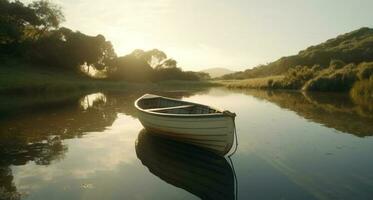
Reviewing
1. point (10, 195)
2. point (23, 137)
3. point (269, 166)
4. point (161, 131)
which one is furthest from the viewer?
point (23, 137)

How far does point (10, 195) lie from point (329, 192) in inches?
383

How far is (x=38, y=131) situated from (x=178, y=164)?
38.4 feet

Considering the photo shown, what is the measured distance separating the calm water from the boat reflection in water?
0.03m

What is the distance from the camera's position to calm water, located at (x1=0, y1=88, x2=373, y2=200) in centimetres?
1016

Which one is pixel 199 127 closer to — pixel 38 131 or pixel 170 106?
pixel 170 106

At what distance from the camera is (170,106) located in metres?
22.1

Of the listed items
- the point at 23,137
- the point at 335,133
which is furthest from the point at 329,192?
the point at 23,137

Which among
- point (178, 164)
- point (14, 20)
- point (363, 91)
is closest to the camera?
point (178, 164)

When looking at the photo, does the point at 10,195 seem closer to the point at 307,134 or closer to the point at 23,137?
the point at 23,137

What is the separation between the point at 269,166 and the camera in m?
12.7

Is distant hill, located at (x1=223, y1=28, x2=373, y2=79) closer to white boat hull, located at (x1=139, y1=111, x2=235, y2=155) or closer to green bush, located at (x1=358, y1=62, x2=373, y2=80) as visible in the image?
green bush, located at (x1=358, y1=62, x2=373, y2=80)

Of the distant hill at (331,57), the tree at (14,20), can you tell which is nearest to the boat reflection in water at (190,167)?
the tree at (14,20)

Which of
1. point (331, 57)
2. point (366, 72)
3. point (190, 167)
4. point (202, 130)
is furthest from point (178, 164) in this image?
point (331, 57)

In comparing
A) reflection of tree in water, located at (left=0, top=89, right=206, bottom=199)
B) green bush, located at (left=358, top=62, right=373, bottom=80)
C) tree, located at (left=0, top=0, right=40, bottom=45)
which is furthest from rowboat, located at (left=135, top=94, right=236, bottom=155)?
tree, located at (left=0, top=0, right=40, bottom=45)
